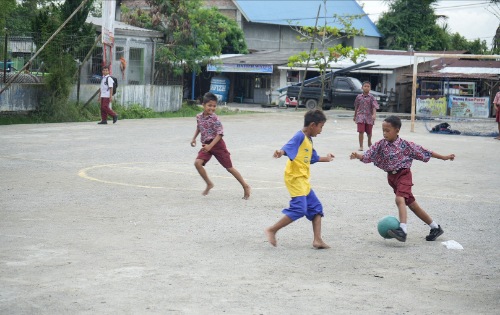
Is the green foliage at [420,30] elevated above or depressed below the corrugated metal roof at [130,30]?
→ above

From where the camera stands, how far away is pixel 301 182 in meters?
7.98

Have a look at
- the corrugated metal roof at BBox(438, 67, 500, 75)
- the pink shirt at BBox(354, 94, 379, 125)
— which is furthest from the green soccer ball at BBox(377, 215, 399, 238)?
the corrugated metal roof at BBox(438, 67, 500, 75)

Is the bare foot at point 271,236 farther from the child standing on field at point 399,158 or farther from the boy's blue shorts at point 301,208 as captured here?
the child standing on field at point 399,158

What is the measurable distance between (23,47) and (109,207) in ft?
52.4

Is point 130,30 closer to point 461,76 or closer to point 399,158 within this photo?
point 461,76

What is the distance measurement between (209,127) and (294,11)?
4771 centimetres

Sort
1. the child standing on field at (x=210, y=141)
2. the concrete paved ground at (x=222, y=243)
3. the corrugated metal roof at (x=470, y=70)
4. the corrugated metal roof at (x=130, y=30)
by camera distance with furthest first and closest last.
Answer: the corrugated metal roof at (x=470, y=70), the corrugated metal roof at (x=130, y=30), the child standing on field at (x=210, y=141), the concrete paved ground at (x=222, y=243)

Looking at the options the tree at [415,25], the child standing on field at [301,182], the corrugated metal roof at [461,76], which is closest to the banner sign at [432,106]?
the corrugated metal roof at [461,76]

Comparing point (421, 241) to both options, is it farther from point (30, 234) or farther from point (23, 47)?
point (23, 47)

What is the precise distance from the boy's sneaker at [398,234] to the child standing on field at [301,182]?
71 cm

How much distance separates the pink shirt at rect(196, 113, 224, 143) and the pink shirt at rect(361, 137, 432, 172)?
3184mm

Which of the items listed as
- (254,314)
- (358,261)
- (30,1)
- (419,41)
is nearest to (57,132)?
(358,261)

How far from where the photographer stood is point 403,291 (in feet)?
21.0

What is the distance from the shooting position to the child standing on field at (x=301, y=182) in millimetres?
7941
